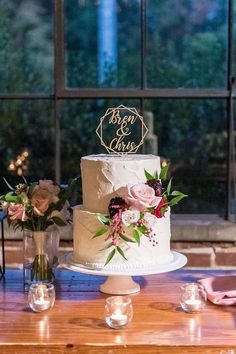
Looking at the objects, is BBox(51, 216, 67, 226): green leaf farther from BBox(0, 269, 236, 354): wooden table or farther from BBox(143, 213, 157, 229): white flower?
BBox(143, 213, 157, 229): white flower

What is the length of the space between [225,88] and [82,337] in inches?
62.1

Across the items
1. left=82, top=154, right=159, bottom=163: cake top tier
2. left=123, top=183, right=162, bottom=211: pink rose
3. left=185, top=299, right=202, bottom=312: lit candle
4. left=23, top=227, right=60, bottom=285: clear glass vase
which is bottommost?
left=185, top=299, right=202, bottom=312: lit candle

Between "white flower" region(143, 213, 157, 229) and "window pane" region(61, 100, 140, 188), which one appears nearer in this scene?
"white flower" region(143, 213, 157, 229)

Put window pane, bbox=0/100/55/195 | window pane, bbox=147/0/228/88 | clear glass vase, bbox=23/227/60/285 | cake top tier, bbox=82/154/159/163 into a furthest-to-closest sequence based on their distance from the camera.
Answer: window pane, bbox=0/100/55/195, window pane, bbox=147/0/228/88, clear glass vase, bbox=23/227/60/285, cake top tier, bbox=82/154/159/163

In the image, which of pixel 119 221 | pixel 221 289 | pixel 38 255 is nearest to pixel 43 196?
pixel 38 255

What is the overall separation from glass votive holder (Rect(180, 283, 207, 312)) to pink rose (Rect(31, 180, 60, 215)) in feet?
1.54

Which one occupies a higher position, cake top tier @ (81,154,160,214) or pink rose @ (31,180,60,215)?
cake top tier @ (81,154,160,214)

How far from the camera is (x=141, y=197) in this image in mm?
1782

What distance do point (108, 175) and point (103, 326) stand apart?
16.6 inches

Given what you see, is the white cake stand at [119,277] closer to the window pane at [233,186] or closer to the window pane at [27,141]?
the window pane at [233,186]

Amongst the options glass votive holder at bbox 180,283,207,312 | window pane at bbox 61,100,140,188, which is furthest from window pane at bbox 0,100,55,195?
glass votive holder at bbox 180,283,207,312

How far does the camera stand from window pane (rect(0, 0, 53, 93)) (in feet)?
9.98

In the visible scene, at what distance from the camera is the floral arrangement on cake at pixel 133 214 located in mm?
1782

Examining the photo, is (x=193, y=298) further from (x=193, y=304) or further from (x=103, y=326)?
(x=103, y=326)
